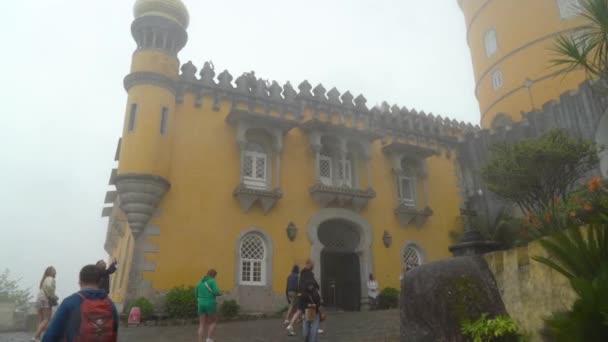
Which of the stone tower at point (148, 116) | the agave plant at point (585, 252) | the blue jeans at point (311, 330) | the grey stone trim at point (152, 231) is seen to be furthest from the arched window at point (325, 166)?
the agave plant at point (585, 252)

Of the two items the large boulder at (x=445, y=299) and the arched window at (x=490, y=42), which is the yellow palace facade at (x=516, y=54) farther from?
the large boulder at (x=445, y=299)

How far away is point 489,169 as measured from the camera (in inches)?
592

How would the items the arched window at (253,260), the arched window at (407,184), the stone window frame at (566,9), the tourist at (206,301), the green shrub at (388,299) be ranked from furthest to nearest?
the stone window frame at (566,9)
the arched window at (407,184)
the green shrub at (388,299)
the arched window at (253,260)
the tourist at (206,301)

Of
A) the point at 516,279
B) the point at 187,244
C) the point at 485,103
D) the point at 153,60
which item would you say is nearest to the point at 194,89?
the point at 153,60

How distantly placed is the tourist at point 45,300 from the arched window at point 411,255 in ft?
44.5

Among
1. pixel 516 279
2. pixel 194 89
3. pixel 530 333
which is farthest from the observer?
pixel 194 89

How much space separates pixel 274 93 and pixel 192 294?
28.2 ft

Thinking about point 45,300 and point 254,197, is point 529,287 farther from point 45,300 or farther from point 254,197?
point 254,197

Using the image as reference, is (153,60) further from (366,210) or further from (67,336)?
(67,336)

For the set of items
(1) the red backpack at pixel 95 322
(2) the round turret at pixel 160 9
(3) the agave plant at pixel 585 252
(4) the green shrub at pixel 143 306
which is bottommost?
(1) the red backpack at pixel 95 322

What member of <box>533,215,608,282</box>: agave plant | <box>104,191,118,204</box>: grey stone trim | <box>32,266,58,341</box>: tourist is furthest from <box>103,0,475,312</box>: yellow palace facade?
<box>533,215,608,282</box>: agave plant

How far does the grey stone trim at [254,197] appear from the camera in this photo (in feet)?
52.5

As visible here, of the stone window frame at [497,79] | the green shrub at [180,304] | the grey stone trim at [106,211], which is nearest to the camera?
the green shrub at [180,304]

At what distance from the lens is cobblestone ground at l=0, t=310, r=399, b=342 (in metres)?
9.74
